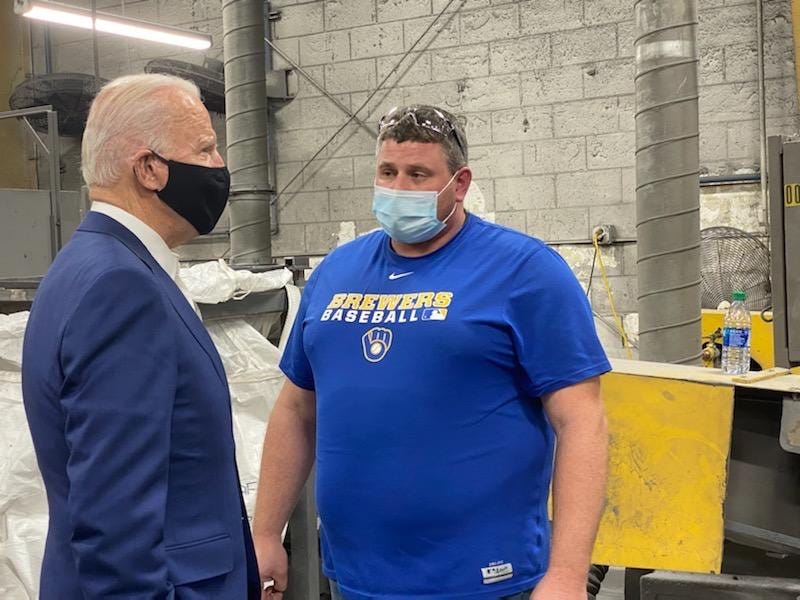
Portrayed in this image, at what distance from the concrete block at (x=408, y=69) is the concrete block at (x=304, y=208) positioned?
104cm

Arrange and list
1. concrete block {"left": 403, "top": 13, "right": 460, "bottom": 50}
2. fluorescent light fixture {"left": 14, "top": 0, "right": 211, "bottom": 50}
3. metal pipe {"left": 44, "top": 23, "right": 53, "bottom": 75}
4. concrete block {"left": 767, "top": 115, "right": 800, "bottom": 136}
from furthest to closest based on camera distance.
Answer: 1. metal pipe {"left": 44, "top": 23, "right": 53, "bottom": 75}
2. concrete block {"left": 403, "top": 13, "right": 460, "bottom": 50}
3. concrete block {"left": 767, "top": 115, "right": 800, "bottom": 136}
4. fluorescent light fixture {"left": 14, "top": 0, "right": 211, "bottom": 50}

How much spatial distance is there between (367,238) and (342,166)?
17.5 ft

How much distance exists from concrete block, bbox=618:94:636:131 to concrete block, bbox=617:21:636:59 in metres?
0.28

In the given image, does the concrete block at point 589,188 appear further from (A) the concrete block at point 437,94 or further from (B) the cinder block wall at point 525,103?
(A) the concrete block at point 437,94

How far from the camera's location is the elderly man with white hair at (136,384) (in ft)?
3.37

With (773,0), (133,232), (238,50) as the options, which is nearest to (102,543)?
(133,232)

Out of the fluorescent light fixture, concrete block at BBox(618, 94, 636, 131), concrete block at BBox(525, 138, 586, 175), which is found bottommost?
concrete block at BBox(525, 138, 586, 175)


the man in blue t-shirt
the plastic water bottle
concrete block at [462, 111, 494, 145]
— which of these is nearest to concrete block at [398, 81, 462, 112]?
concrete block at [462, 111, 494, 145]

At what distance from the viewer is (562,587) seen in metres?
1.31

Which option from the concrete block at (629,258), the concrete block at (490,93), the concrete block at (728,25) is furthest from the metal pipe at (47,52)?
the concrete block at (728,25)

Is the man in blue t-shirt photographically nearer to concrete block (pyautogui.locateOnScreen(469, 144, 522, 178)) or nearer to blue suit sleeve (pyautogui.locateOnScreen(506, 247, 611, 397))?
blue suit sleeve (pyautogui.locateOnScreen(506, 247, 611, 397))

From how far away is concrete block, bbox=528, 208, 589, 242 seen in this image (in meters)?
6.08

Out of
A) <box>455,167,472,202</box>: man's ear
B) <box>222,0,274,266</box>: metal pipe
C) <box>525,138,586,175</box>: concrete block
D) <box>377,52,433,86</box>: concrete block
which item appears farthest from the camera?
<box>377,52,433,86</box>: concrete block

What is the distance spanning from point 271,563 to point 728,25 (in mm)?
5190
